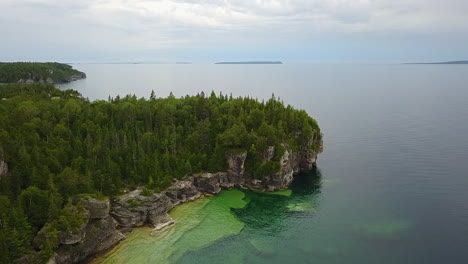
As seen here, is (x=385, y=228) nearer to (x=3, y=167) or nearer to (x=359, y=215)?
(x=359, y=215)

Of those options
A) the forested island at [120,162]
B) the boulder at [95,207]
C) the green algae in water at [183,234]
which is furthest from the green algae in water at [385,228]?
the boulder at [95,207]

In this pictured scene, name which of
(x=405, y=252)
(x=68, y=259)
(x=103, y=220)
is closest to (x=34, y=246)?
(x=68, y=259)

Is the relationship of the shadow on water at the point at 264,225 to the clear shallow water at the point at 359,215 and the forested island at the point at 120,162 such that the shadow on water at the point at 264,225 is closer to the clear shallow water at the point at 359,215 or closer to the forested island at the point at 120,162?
the clear shallow water at the point at 359,215

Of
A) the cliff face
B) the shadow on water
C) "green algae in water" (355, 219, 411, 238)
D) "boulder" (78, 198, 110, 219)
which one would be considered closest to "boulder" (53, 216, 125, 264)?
"boulder" (78, 198, 110, 219)

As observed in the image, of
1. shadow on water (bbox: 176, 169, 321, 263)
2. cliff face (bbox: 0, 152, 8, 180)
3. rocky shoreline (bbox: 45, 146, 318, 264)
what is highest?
cliff face (bbox: 0, 152, 8, 180)

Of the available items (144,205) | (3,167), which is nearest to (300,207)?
(144,205)

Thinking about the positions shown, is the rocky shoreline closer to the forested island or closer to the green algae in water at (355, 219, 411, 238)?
the forested island
